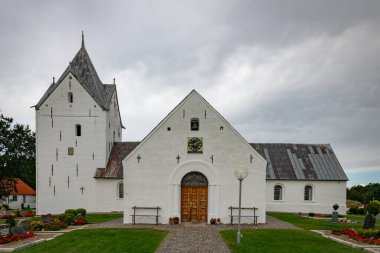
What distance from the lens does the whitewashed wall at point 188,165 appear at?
70.5ft

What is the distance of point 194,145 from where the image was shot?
2188cm

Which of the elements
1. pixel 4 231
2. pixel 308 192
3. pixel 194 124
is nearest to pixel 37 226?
pixel 4 231

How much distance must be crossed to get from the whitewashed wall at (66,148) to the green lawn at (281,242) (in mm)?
17720

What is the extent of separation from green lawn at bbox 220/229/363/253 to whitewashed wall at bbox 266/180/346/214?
46.2 ft

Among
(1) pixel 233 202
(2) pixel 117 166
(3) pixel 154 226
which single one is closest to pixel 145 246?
(3) pixel 154 226

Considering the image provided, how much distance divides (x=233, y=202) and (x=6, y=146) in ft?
92.7

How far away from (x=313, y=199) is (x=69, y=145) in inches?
970

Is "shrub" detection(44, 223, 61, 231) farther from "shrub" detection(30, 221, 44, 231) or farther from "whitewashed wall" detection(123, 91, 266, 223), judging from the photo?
"whitewashed wall" detection(123, 91, 266, 223)

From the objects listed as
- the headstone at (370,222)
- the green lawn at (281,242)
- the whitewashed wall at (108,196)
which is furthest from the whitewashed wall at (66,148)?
the headstone at (370,222)

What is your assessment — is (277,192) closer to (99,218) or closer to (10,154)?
(99,218)

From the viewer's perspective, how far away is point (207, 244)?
14703 millimetres

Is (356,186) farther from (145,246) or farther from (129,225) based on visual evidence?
(145,246)

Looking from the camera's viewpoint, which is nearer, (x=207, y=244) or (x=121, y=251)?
(x=121, y=251)

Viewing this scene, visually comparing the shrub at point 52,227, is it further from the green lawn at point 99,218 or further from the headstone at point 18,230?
the green lawn at point 99,218
